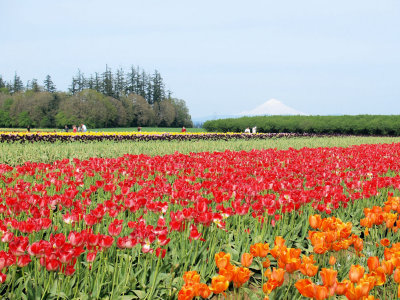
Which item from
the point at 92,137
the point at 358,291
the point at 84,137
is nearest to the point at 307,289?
the point at 358,291

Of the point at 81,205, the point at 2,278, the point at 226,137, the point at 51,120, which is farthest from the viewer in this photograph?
the point at 51,120

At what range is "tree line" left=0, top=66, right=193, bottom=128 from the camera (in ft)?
197

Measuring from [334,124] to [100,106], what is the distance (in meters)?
34.2

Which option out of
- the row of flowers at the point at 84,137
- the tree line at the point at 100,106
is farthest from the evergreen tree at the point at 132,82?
the row of flowers at the point at 84,137

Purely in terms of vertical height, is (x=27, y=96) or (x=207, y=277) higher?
(x=27, y=96)

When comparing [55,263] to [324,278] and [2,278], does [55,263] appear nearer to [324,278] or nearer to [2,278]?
[2,278]

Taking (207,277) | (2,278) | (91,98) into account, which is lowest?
(207,277)

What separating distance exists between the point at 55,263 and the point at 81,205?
145 centimetres

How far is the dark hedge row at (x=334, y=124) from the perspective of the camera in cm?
→ 4115

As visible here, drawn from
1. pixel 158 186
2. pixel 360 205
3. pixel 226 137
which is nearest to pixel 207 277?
pixel 158 186

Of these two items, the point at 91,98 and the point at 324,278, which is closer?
the point at 324,278

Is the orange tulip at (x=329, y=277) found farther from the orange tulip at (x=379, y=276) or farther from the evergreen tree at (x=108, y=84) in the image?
the evergreen tree at (x=108, y=84)

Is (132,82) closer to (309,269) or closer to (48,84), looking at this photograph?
(48,84)

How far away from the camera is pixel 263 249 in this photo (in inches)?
104
